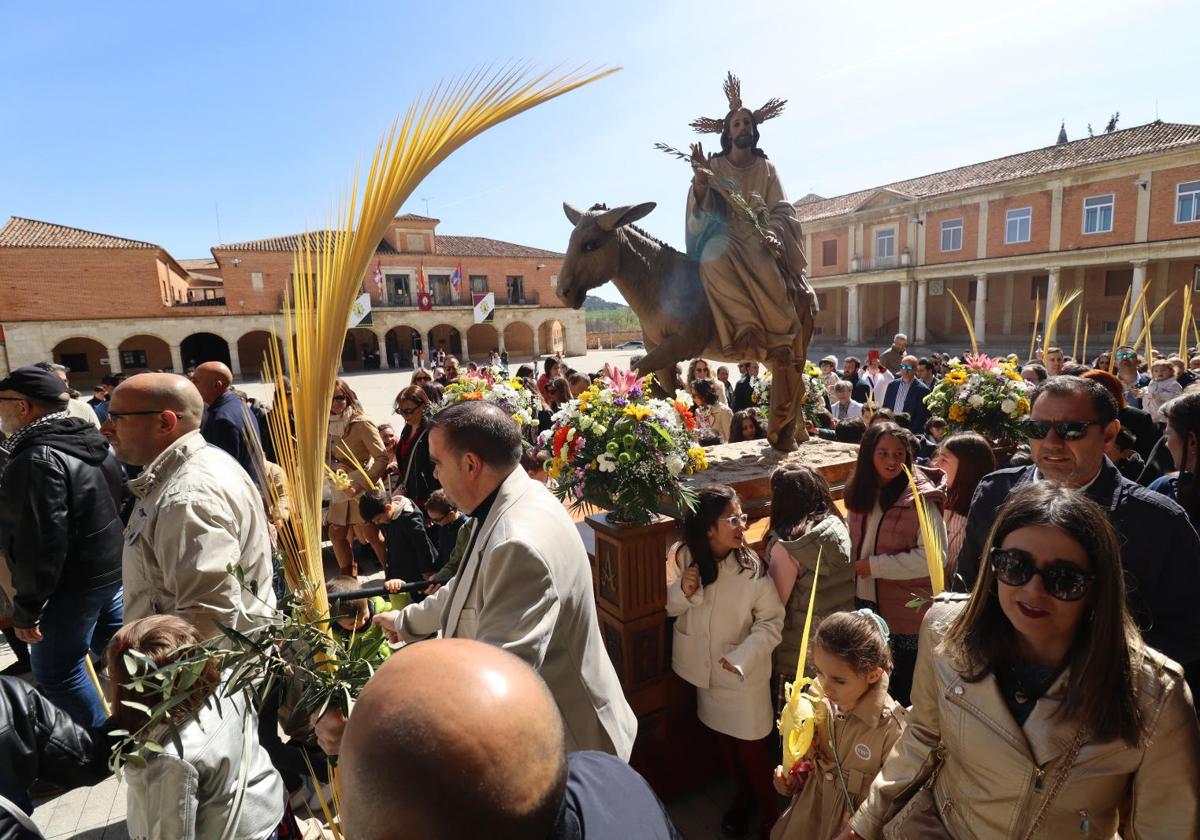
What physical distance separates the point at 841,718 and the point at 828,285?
3988 cm

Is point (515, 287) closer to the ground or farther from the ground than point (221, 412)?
farther from the ground

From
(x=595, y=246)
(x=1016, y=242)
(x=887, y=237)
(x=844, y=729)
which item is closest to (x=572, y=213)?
(x=595, y=246)

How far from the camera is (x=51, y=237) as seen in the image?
32.5 metres

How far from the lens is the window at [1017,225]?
1195 inches

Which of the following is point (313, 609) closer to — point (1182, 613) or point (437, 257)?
point (1182, 613)

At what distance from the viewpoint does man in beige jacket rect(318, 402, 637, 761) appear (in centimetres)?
171

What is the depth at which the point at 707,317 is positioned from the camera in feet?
19.9

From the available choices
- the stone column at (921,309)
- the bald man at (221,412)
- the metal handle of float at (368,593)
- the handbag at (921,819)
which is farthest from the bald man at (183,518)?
the stone column at (921,309)

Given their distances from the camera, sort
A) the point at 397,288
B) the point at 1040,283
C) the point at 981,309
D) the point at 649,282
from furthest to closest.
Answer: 1. the point at 397,288
2. the point at 981,309
3. the point at 1040,283
4. the point at 649,282

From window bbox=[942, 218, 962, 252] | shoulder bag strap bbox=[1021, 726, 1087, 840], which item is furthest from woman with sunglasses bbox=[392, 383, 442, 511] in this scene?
window bbox=[942, 218, 962, 252]

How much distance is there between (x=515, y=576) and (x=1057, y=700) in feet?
4.49

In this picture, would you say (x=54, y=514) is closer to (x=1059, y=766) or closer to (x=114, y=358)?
(x=1059, y=766)

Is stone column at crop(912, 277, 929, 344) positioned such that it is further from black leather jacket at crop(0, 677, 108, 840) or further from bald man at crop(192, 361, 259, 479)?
black leather jacket at crop(0, 677, 108, 840)

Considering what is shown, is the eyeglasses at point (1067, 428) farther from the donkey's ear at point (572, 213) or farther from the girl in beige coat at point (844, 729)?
the donkey's ear at point (572, 213)
